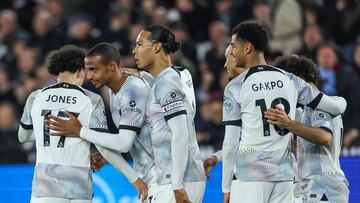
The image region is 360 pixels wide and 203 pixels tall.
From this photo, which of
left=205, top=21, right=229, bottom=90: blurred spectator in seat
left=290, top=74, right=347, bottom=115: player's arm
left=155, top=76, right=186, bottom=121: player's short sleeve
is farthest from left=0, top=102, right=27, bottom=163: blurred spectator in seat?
left=290, top=74, right=347, bottom=115: player's arm

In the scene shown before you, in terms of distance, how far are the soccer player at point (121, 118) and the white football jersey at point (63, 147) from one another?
0.08 meters

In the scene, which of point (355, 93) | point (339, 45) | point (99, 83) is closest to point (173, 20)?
point (339, 45)

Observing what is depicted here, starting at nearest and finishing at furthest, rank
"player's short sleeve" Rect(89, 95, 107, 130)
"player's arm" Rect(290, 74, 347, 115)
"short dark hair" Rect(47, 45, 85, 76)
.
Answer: "player's arm" Rect(290, 74, 347, 115) → "player's short sleeve" Rect(89, 95, 107, 130) → "short dark hair" Rect(47, 45, 85, 76)

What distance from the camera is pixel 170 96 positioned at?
758cm

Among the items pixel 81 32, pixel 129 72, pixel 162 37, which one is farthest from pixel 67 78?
pixel 81 32

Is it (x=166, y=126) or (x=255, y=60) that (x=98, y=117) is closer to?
(x=166, y=126)

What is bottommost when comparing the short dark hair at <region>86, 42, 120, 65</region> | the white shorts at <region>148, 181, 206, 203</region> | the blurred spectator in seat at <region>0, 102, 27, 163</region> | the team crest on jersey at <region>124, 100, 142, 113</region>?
the white shorts at <region>148, 181, 206, 203</region>

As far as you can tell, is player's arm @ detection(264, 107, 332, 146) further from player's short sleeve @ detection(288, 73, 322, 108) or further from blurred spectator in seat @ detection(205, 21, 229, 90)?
blurred spectator in seat @ detection(205, 21, 229, 90)

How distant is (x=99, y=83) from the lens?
8039 millimetres

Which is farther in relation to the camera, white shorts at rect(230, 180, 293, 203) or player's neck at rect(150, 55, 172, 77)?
player's neck at rect(150, 55, 172, 77)

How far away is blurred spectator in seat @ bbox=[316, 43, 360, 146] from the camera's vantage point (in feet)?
40.0

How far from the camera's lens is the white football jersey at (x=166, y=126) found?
25.0 feet

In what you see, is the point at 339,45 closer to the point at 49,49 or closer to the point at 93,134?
the point at 49,49

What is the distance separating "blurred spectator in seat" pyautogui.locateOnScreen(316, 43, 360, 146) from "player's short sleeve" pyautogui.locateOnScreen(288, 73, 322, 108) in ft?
14.0
